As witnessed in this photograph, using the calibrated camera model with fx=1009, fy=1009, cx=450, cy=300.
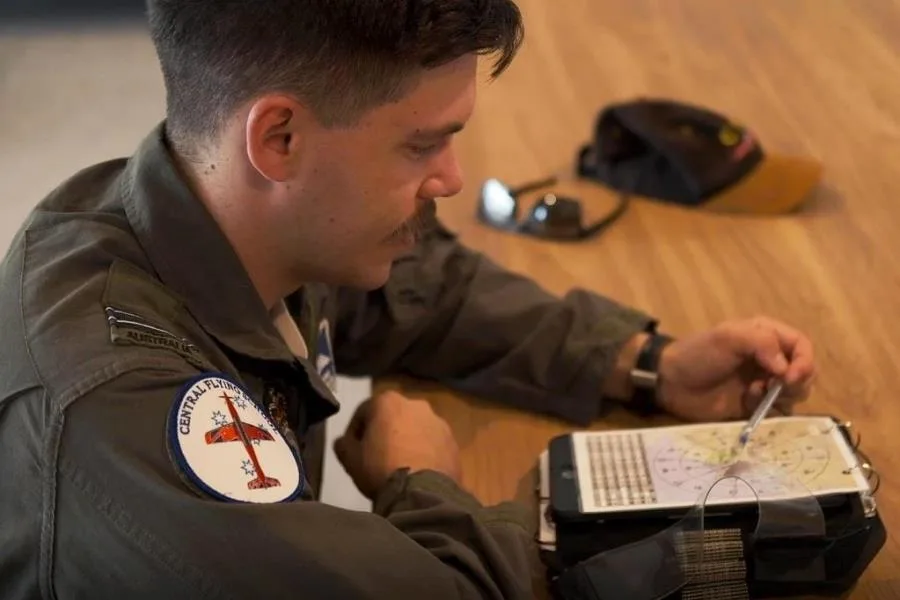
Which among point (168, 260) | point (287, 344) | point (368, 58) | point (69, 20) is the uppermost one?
point (368, 58)

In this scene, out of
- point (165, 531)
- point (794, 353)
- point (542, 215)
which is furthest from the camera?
point (542, 215)

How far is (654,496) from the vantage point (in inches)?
32.2

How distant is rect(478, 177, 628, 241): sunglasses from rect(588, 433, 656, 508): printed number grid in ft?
1.30

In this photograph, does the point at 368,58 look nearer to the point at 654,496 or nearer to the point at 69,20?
the point at 654,496

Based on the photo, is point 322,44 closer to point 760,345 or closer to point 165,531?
point 165,531

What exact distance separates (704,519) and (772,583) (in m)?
0.07

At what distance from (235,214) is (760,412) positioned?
49 cm

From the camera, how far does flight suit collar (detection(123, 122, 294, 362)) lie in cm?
78

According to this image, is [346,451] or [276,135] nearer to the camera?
[276,135]

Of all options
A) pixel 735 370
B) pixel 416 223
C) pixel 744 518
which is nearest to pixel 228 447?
pixel 416 223

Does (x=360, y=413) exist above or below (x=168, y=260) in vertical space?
below

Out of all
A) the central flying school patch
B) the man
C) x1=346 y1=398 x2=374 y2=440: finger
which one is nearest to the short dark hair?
the man

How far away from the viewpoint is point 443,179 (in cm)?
81

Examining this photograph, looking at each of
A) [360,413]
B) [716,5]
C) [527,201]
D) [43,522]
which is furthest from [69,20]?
[43,522]
